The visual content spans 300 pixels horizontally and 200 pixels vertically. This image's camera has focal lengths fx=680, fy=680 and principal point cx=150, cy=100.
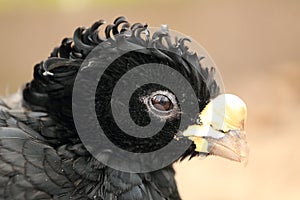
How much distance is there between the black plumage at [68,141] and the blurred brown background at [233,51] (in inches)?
115

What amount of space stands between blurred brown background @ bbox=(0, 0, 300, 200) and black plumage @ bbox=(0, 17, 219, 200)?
9.59 feet

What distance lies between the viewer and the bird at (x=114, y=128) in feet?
11.3

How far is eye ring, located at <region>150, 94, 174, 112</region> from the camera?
136 inches

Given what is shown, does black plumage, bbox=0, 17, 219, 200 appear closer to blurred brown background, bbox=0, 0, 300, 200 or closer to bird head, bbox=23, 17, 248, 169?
bird head, bbox=23, 17, 248, 169

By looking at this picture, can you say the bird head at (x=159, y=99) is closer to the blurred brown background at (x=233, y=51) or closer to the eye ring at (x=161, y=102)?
the eye ring at (x=161, y=102)

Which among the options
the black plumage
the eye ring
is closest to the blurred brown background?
the black plumage

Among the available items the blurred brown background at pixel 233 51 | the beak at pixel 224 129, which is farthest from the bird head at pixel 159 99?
the blurred brown background at pixel 233 51

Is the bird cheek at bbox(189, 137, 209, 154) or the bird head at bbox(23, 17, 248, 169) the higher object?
the bird head at bbox(23, 17, 248, 169)

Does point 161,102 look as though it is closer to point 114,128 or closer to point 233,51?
point 114,128

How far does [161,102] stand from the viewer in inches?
136

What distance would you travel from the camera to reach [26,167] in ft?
11.3

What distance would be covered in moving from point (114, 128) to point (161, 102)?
286 mm

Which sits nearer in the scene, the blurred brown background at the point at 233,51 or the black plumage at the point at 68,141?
the black plumage at the point at 68,141

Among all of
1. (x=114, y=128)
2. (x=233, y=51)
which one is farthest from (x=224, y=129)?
(x=233, y=51)
